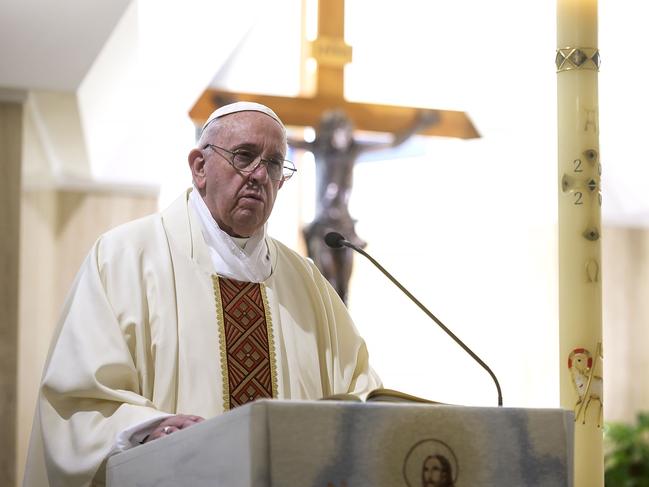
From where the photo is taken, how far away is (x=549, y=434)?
253cm

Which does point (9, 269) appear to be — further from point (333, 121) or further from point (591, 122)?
point (591, 122)

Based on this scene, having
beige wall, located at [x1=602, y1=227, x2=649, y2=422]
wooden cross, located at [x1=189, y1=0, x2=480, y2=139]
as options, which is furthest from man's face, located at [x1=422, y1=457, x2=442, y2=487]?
beige wall, located at [x1=602, y1=227, x2=649, y2=422]

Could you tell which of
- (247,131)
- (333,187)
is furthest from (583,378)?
(333,187)

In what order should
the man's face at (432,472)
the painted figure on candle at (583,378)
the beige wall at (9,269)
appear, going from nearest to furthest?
the man's face at (432,472) < the painted figure on candle at (583,378) < the beige wall at (9,269)

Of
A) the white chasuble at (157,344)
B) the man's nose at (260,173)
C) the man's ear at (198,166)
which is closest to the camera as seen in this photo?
the white chasuble at (157,344)

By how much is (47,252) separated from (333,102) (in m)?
2.38

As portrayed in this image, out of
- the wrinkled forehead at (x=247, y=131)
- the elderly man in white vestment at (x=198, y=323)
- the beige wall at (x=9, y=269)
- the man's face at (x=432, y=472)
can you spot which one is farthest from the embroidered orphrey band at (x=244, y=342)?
the beige wall at (x=9, y=269)

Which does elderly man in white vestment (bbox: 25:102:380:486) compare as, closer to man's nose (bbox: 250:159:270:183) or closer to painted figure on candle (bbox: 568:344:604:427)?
man's nose (bbox: 250:159:270:183)

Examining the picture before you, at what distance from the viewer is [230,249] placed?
11.7ft

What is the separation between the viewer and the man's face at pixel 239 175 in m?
3.44

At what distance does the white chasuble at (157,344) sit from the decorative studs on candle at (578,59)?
105cm

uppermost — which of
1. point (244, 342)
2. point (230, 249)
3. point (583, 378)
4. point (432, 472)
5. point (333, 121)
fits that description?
point (333, 121)

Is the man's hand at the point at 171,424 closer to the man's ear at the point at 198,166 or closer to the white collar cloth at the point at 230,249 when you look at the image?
the white collar cloth at the point at 230,249

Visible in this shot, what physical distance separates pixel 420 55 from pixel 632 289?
289 cm
